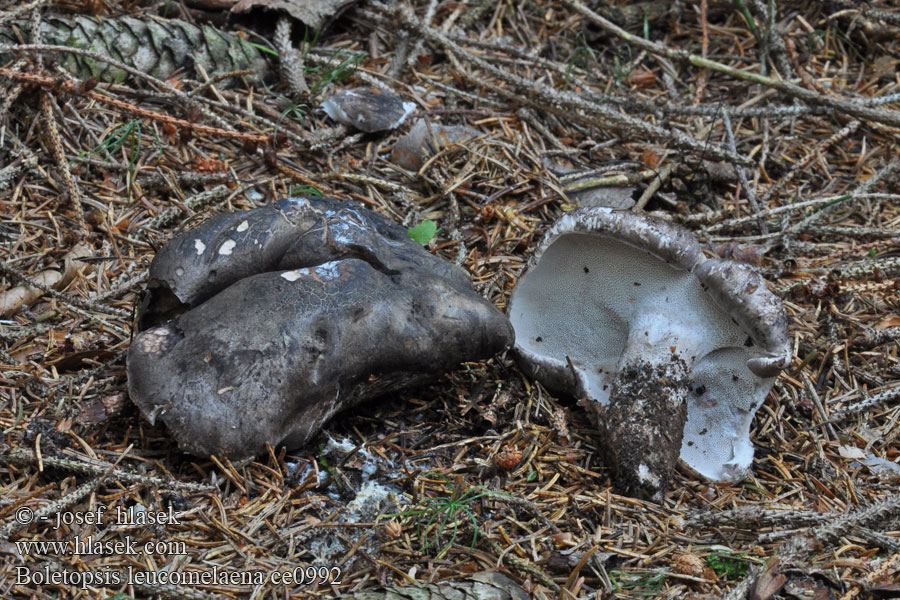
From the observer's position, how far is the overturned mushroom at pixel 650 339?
2.68 m

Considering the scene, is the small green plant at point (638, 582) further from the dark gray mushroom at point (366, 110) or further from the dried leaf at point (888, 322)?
the dark gray mushroom at point (366, 110)

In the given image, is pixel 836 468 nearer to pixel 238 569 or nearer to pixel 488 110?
pixel 238 569

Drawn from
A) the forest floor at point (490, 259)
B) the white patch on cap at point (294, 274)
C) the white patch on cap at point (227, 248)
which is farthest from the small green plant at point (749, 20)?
the white patch on cap at point (227, 248)

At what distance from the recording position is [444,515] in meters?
2.43

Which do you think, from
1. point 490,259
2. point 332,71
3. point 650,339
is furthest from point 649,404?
point 332,71

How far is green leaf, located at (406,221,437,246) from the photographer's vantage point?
349 centimetres

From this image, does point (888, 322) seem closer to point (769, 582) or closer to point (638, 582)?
point (769, 582)

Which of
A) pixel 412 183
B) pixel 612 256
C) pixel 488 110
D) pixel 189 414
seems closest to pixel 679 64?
pixel 488 110

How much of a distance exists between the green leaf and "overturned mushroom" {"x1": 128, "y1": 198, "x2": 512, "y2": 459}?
47cm

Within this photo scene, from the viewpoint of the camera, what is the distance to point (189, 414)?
2445mm

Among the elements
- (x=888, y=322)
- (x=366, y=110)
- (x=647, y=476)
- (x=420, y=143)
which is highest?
(x=366, y=110)

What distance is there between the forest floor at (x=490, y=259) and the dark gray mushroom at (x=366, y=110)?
10 cm

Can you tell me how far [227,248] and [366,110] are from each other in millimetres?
1561

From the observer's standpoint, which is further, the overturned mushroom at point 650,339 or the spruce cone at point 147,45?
the spruce cone at point 147,45
